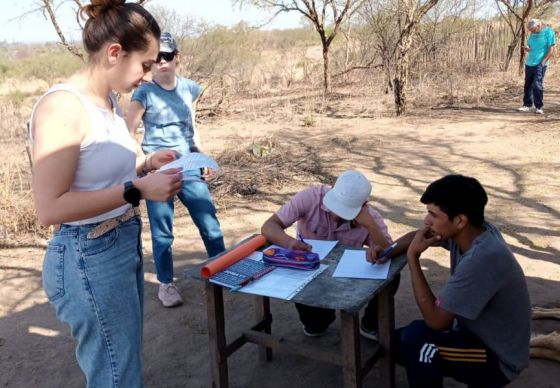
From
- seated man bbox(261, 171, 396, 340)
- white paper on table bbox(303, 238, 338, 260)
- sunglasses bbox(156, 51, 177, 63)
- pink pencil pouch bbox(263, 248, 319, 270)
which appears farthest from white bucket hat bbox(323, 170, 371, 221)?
sunglasses bbox(156, 51, 177, 63)

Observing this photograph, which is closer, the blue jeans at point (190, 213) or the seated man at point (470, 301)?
the seated man at point (470, 301)

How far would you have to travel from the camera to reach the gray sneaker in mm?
3688

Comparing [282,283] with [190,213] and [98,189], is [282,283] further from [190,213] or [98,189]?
[190,213]

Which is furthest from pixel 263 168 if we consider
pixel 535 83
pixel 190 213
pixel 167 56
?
pixel 535 83

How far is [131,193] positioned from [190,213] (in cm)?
203

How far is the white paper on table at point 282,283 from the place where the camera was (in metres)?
2.11

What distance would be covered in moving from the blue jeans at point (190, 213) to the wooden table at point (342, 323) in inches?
31.4

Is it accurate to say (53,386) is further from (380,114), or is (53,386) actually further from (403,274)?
(380,114)

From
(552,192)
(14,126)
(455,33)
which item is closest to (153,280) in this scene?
(552,192)

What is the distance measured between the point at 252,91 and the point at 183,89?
1221 cm

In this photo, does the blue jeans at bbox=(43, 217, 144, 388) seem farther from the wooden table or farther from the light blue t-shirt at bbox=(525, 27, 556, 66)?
the light blue t-shirt at bbox=(525, 27, 556, 66)

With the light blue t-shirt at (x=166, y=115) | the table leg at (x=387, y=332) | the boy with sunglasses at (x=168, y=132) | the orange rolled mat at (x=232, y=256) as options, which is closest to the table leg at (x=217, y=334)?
the orange rolled mat at (x=232, y=256)

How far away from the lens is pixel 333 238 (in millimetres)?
2828

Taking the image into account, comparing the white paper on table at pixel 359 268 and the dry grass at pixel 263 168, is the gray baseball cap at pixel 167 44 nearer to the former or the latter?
the white paper on table at pixel 359 268
